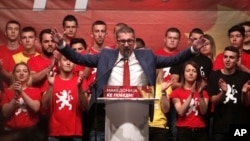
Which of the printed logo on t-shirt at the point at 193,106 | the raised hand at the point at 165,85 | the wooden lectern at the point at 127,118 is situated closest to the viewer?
the wooden lectern at the point at 127,118

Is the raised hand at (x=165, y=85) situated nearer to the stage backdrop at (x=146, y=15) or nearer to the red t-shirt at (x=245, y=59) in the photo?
the stage backdrop at (x=146, y=15)

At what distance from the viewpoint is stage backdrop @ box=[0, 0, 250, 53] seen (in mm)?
5875

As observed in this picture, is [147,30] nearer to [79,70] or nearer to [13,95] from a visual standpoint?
[79,70]

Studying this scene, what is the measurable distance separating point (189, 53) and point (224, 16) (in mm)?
1437

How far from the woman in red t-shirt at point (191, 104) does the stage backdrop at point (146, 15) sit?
45 centimetres

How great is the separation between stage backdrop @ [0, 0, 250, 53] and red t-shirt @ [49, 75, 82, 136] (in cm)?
65

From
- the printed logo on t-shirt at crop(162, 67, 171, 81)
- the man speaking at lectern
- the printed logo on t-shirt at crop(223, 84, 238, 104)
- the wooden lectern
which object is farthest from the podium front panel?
the printed logo on t-shirt at crop(223, 84, 238, 104)

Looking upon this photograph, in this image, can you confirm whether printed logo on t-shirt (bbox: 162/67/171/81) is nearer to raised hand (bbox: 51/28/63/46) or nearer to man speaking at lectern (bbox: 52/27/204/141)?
man speaking at lectern (bbox: 52/27/204/141)

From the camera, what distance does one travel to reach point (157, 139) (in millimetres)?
5531

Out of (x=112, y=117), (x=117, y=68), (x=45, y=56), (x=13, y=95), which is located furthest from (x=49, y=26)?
(x=112, y=117)

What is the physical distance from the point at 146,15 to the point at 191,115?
1267mm

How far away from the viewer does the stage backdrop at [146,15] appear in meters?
5.88

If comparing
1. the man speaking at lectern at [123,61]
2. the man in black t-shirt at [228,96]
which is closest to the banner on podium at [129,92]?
the man speaking at lectern at [123,61]

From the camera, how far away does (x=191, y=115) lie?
217 inches
